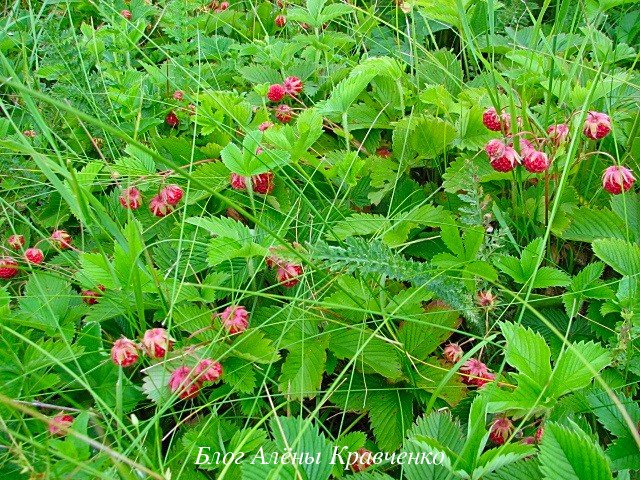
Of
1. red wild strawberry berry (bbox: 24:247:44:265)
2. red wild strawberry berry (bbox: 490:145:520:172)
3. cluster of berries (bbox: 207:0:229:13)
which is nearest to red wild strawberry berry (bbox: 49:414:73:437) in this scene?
red wild strawberry berry (bbox: 24:247:44:265)

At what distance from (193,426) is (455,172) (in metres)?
0.72

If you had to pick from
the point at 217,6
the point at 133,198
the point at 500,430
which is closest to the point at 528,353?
the point at 500,430

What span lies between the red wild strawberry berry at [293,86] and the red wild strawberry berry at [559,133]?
691mm

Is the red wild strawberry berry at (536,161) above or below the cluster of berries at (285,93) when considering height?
above

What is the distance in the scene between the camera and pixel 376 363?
1223 millimetres

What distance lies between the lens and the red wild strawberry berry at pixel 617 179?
49.9 inches

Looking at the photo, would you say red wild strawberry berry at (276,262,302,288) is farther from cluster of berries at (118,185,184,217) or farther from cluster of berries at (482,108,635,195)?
cluster of berries at (482,108,635,195)

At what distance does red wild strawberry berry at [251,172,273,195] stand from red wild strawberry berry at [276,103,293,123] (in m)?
0.31

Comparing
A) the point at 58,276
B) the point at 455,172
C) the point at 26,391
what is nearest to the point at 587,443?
the point at 455,172

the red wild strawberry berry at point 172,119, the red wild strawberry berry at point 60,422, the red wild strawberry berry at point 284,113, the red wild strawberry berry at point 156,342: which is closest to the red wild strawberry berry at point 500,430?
the red wild strawberry berry at point 156,342

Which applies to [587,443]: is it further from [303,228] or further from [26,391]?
[26,391]

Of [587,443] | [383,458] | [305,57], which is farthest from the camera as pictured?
[305,57]

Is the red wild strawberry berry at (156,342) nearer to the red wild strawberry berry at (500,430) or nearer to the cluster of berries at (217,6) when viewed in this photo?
the red wild strawberry berry at (500,430)

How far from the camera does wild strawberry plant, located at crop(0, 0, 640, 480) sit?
1.03 m
